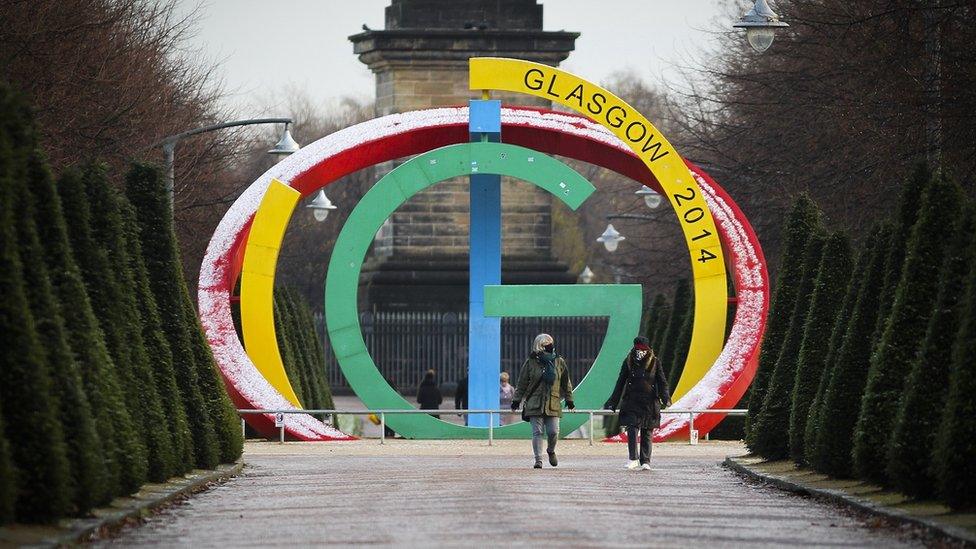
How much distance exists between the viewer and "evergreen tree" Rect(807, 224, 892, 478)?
21656mm

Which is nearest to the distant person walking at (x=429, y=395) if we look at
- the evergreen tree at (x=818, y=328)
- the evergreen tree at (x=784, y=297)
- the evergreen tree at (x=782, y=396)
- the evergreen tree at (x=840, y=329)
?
the evergreen tree at (x=784, y=297)

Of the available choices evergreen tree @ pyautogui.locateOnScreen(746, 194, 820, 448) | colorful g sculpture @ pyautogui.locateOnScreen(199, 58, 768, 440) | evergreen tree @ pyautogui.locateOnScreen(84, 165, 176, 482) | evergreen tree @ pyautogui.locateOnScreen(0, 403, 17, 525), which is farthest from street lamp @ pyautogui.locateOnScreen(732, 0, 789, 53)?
evergreen tree @ pyautogui.locateOnScreen(0, 403, 17, 525)

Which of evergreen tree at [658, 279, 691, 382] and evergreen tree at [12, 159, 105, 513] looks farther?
evergreen tree at [658, 279, 691, 382]

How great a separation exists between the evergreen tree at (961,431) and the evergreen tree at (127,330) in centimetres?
759

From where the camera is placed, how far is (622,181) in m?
109

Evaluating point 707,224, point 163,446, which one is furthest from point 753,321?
point 163,446

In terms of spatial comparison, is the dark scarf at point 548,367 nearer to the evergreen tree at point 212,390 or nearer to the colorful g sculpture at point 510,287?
the evergreen tree at point 212,390

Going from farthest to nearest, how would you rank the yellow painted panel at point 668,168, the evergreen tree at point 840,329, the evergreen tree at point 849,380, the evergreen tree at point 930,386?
the yellow painted panel at point 668,168
the evergreen tree at point 840,329
the evergreen tree at point 849,380
the evergreen tree at point 930,386

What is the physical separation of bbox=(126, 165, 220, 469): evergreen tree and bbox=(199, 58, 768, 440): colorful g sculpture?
332 inches

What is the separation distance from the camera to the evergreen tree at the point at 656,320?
1847 inches

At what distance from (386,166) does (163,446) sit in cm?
3618

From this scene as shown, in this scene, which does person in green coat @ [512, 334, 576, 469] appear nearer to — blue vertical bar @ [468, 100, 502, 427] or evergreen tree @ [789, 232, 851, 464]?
evergreen tree @ [789, 232, 851, 464]

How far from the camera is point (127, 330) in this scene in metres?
21.3

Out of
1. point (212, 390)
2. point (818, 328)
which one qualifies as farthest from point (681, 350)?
point (212, 390)
